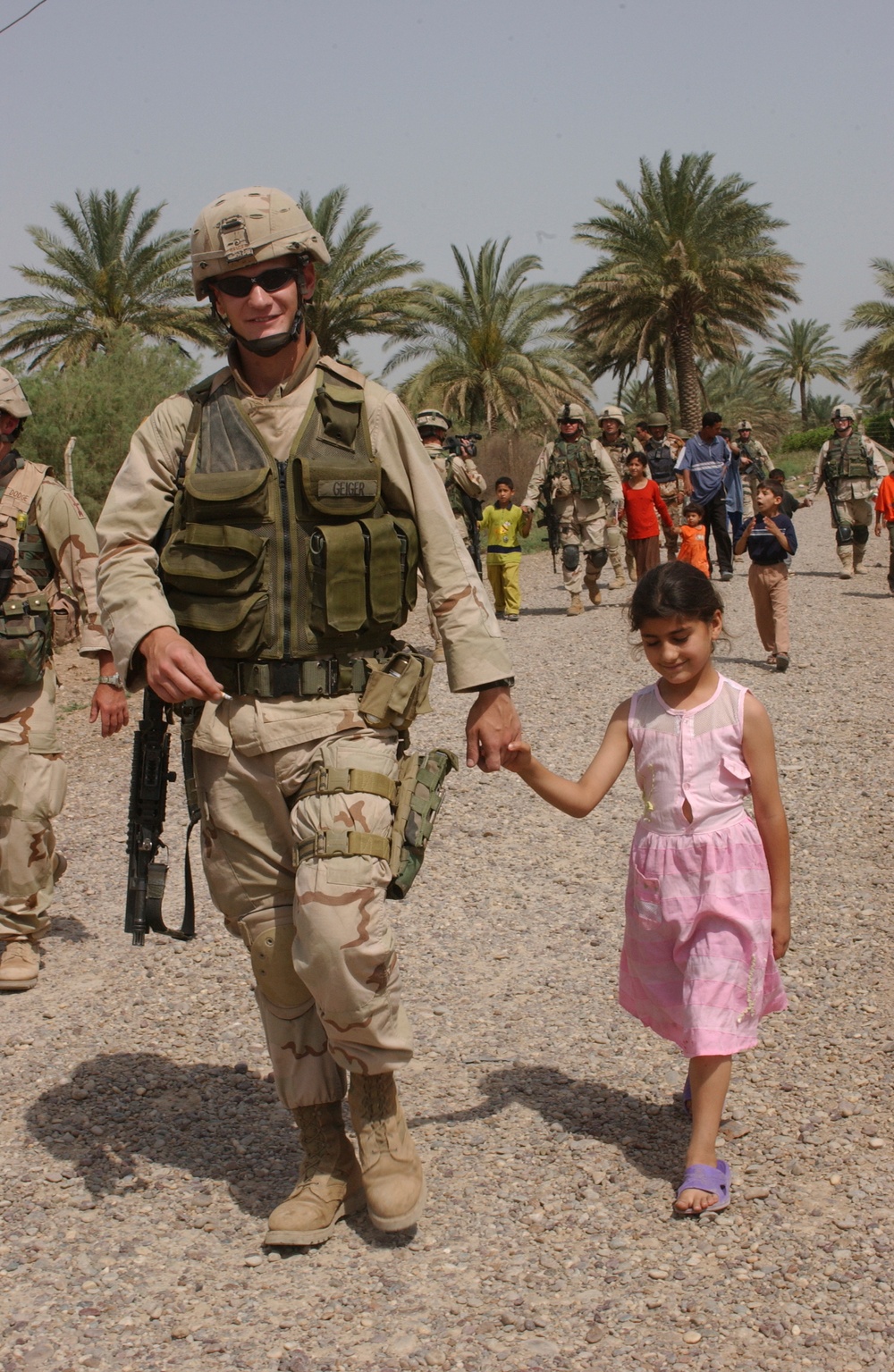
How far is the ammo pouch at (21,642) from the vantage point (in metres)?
5.46

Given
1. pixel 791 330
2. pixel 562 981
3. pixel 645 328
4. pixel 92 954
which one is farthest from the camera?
pixel 791 330

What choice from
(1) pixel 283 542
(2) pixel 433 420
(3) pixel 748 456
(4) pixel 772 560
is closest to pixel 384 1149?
(1) pixel 283 542

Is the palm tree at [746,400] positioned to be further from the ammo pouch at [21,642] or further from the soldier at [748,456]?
the ammo pouch at [21,642]

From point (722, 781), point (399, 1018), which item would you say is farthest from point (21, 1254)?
point (722, 781)

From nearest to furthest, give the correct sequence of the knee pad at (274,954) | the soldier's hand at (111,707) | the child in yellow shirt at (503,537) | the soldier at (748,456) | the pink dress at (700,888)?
the knee pad at (274,954)
the pink dress at (700,888)
the soldier's hand at (111,707)
the child in yellow shirt at (503,537)
the soldier at (748,456)

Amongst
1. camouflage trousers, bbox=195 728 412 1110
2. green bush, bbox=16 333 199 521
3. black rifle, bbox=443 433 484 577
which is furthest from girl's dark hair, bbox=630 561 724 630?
green bush, bbox=16 333 199 521

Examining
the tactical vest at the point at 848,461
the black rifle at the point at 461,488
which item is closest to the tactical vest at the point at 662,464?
the tactical vest at the point at 848,461

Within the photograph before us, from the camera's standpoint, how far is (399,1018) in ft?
11.1

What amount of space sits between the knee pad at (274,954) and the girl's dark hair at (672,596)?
1175 mm

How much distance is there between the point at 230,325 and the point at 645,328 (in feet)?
106

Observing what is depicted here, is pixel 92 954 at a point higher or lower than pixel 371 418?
lower

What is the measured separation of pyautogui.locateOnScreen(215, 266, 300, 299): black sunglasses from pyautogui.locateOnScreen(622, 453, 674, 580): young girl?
12.5m

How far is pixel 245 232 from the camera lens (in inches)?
136

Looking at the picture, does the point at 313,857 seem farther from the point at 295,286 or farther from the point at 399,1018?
the point at 295,286
